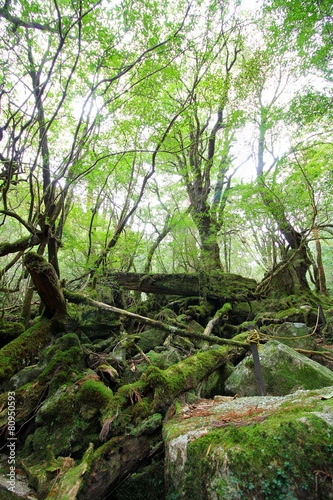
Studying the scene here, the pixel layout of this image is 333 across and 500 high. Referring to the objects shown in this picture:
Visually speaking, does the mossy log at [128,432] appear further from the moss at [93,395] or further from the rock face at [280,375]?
the rock face at [280,375]

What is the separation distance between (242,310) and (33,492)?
28.2 feet

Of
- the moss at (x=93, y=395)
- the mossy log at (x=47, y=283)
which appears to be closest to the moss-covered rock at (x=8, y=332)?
the mossy log at (x=47, y=283)

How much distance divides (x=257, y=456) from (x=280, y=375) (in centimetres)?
269

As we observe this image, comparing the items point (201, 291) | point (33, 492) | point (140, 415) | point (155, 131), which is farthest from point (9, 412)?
point (155, 131)

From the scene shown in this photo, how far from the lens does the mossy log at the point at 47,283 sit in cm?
436

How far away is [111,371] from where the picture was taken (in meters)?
4.34

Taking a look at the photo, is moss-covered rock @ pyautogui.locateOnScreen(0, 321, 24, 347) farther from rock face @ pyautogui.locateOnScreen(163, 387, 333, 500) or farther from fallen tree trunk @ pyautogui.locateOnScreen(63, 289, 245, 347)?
rock face @ pyautogui.locateOnScreen(163, 387, 333, 500)

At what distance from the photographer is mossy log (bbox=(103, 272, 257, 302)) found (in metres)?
9.98

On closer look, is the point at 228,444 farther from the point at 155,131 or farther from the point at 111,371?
the point at 155,131

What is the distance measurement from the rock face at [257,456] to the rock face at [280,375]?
1.63 meters

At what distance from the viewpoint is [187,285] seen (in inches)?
400

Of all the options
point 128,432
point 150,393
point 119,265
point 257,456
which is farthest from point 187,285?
point 257,456

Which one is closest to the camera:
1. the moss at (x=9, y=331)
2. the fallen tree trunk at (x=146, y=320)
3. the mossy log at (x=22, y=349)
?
the mossy log at (x=22, y=349)

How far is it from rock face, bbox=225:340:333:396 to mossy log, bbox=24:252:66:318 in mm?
3692
